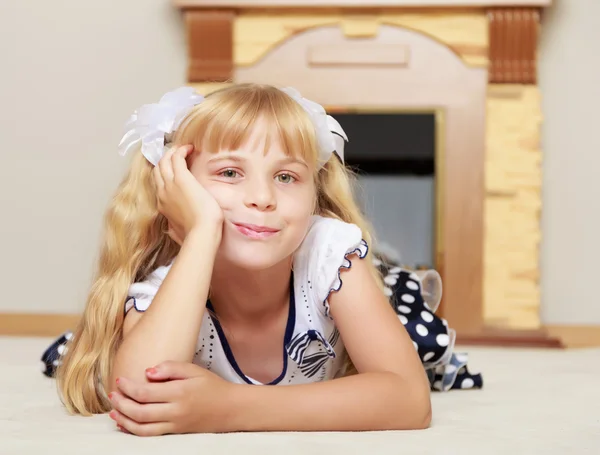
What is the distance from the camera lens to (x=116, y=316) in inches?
42.8

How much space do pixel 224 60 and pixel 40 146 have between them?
28.3 inches

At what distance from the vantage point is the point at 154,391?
33.8 inches

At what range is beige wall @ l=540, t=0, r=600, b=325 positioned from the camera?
2.74 metres

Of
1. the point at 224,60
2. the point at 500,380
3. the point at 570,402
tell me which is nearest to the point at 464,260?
the point at 224,60

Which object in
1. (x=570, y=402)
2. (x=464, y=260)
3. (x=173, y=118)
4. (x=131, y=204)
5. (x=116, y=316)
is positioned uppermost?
(x=173, y=118)

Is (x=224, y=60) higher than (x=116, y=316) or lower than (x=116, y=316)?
higher

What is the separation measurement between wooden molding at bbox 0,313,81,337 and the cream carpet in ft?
4.56

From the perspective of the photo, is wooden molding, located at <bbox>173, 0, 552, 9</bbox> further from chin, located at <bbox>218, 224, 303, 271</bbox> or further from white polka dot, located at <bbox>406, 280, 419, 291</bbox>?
chin, located at <bbox>218, 224, 303, 271</bbox>

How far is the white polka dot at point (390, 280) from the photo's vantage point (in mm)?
1448

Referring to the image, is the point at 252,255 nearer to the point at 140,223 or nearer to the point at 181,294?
the point at 181,294

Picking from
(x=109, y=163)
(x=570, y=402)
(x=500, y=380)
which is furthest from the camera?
(x=109, y=163)

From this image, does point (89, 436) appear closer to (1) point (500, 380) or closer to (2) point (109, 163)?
(1) point (500, 380)

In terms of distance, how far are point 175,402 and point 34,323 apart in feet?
7.10

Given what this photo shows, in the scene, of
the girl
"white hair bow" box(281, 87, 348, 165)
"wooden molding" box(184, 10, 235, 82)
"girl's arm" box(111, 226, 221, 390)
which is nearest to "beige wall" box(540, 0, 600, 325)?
"wooden molding" box(184, 10, 235, 82)
